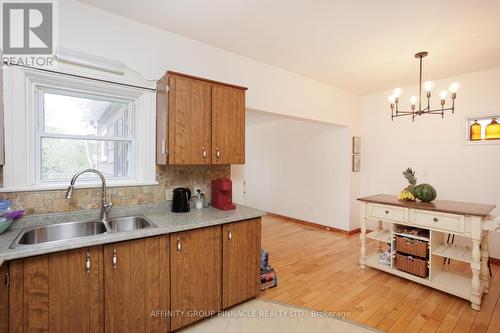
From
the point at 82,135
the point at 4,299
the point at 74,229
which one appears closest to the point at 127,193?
the point at 74,229

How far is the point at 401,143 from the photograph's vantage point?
4223mm

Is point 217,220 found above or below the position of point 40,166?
below

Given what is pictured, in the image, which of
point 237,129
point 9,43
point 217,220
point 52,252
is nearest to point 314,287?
point 217,220

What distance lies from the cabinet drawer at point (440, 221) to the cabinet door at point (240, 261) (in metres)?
1.79

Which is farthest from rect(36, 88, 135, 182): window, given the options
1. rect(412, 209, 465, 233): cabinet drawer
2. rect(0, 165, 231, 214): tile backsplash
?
rect(412, 209, 465, 233): cabinet drawer

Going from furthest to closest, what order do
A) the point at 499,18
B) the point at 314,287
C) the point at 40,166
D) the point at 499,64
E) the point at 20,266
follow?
the point at 499,64, the point at 314,287, the point at 499,18, the point at 40,166, the point at 20,266

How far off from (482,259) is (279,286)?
211 centimetres

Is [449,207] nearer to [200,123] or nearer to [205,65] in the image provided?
[200,123]

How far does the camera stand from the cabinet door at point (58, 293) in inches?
54.4

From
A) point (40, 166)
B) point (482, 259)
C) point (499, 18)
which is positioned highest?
point (499, 18)

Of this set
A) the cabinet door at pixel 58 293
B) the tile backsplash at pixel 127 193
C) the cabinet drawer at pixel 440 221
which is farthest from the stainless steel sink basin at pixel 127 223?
the cabinet drawer at pixel 440 221

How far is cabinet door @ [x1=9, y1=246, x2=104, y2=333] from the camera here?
1382 mm

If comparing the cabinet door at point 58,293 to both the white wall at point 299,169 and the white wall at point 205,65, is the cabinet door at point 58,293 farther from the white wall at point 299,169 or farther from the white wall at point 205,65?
the white wall at point 299,169

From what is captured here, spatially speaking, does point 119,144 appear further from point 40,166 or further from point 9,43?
point 9,43
